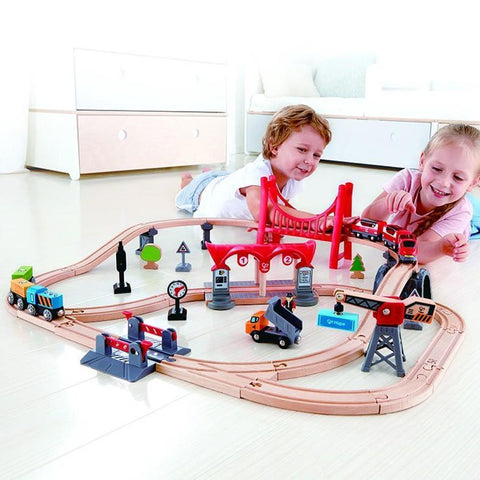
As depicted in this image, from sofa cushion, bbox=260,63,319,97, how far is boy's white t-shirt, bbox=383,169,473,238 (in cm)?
208

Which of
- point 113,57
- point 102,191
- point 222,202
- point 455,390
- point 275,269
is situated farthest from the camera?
point 113,57

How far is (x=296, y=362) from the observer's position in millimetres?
691

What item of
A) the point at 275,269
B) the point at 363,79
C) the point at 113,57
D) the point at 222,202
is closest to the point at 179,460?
the point at 275,269

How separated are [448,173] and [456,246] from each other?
149 millimetres

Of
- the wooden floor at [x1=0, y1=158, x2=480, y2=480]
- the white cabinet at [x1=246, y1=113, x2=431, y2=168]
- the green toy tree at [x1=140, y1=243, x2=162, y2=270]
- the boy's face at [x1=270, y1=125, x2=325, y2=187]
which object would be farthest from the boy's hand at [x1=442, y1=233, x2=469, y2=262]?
the white cabinet at [x1=246, y1=113, x2=431, y2=168]

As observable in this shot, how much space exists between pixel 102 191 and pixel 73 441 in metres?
1.50

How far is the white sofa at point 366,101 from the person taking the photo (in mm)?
2654

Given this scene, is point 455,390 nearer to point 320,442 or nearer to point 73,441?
point 320,442

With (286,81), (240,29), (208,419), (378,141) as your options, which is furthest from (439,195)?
(240,29)

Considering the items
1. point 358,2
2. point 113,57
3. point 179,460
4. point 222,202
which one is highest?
point 358,2

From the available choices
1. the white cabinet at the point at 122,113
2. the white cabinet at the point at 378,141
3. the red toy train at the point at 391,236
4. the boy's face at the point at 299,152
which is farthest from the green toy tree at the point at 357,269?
the white cabinet at the point at 378,141

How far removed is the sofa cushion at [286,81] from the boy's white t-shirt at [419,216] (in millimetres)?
2080

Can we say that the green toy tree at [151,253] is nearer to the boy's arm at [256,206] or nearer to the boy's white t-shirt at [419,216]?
the boy's arm at [256,206]

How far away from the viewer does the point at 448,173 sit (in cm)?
110
